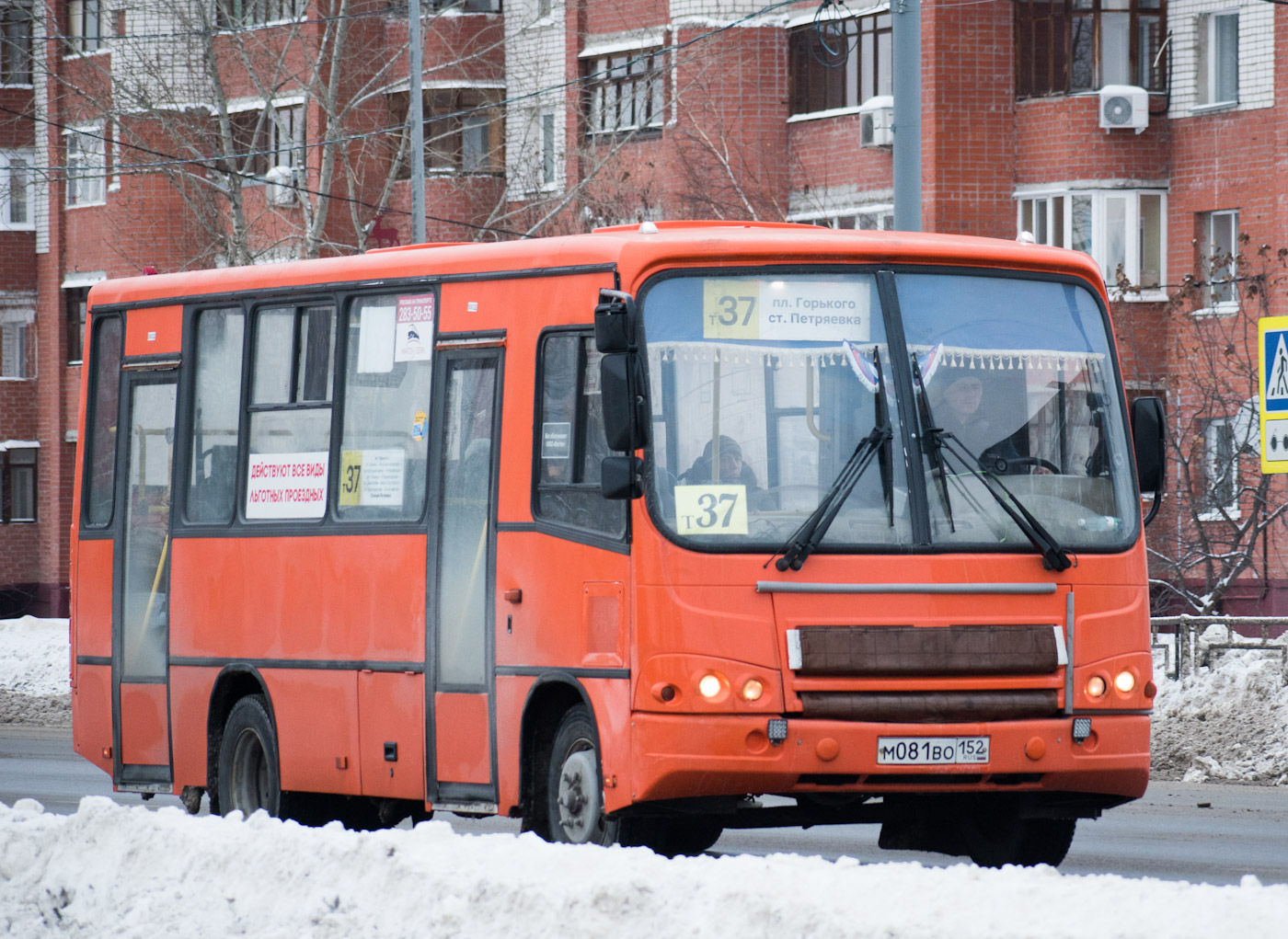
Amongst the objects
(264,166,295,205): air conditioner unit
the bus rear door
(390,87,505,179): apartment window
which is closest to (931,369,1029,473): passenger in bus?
the bus rear door

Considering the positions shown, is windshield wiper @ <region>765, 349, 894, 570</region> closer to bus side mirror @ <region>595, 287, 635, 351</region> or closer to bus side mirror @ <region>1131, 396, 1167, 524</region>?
bus side mirror @ <region>595, 287, 635, 351</region>

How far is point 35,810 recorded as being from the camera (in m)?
10.6

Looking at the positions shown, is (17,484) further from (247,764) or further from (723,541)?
(723,541)

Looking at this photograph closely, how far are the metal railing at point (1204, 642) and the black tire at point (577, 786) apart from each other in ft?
32.9

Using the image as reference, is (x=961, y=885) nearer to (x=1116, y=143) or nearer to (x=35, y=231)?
(x=1116, y=143)

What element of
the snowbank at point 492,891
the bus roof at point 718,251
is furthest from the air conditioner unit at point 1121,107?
the snowbank at point 492,891

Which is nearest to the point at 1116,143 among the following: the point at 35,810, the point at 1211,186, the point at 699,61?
the point at 1211,186

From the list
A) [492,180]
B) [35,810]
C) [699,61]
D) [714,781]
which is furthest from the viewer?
[492,180]

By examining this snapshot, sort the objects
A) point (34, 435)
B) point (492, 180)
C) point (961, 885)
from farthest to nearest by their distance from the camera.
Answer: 1. point (34, 435)
2. point (492, 180)
3. point (961, 885)

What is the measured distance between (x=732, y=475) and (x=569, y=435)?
964mm

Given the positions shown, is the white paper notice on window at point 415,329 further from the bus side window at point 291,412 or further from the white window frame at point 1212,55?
the white window frame at point 1212,55

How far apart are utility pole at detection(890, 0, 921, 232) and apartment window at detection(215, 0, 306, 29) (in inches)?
779

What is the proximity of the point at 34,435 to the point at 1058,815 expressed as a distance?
134ft

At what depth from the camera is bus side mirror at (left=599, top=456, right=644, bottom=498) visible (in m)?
10.1
